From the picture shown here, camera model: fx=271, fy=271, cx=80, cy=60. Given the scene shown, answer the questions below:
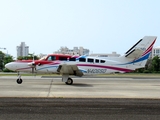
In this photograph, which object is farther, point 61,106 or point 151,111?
point 61,106

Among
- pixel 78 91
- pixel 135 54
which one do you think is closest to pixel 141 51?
pixel 135 54

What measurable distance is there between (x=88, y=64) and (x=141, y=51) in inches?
218

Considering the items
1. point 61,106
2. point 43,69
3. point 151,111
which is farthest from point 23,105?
point 43,69

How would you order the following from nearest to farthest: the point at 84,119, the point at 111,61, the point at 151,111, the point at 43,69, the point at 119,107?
the point at 84,119, the point at 151,111, the point at 119,107, the point at 43,69, the point at 111,61

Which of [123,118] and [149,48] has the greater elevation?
[149,48]

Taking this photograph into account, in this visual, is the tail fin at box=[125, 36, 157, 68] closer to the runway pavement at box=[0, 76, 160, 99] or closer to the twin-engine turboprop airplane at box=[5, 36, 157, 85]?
the twin-engine turboprop airplane at box=[5, 36, 157, 85]

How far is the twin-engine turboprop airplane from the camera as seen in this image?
23.6m

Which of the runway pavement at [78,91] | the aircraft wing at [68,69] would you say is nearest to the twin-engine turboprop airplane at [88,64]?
the aircraft wing at [68,69]

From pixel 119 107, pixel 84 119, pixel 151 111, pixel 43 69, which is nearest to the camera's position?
pixel 84 119

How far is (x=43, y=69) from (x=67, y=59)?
2322 millimetres

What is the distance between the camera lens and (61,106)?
10.6 metres

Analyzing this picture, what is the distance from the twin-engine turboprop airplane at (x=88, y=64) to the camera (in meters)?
23.6

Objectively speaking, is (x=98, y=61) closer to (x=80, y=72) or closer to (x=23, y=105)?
(x=80, y=72)

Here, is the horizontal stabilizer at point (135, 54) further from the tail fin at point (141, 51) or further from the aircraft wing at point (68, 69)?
the aircraft wing at point (68, 69)
